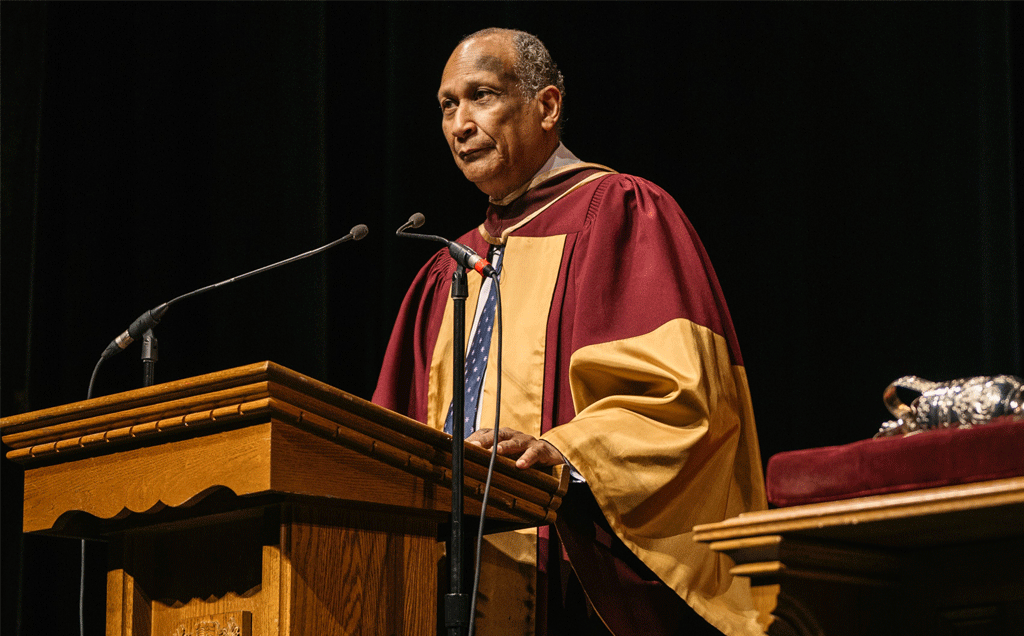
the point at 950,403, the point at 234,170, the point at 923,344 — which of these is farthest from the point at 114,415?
the point at 234,170

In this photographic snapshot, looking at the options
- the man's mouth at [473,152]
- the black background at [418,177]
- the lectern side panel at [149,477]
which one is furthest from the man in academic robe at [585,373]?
the black background at [418,177]

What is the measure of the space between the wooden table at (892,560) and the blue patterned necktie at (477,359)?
1.14 metres

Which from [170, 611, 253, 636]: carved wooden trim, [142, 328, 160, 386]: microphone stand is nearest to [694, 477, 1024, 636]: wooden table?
[170, 611, 253, 636]: carved wooden trim

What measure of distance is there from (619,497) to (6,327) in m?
1.94

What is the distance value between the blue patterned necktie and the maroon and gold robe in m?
0.03

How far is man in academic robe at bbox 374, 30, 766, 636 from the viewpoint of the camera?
6.92 ft

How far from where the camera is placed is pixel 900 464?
1351 millimetres

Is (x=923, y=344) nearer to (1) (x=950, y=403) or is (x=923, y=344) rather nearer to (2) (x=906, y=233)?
(2) (x=906, y=233)

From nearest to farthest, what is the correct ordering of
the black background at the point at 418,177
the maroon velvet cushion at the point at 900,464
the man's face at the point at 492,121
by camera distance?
the maroon velvet cushion at the point at 900,464
the man's face at the point at 492,121
the black background at the point at 418,177

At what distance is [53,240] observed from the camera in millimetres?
3373

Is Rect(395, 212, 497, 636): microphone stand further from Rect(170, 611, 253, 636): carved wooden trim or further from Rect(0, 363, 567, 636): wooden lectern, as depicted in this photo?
Rect(170, 611, 253, 636): carved wooden trim

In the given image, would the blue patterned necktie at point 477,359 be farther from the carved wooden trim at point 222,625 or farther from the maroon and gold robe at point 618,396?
the carved wooden trim at point 222,625

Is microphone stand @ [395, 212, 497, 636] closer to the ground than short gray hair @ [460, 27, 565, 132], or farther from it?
closer to the ground

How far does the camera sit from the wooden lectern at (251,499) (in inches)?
59.7
